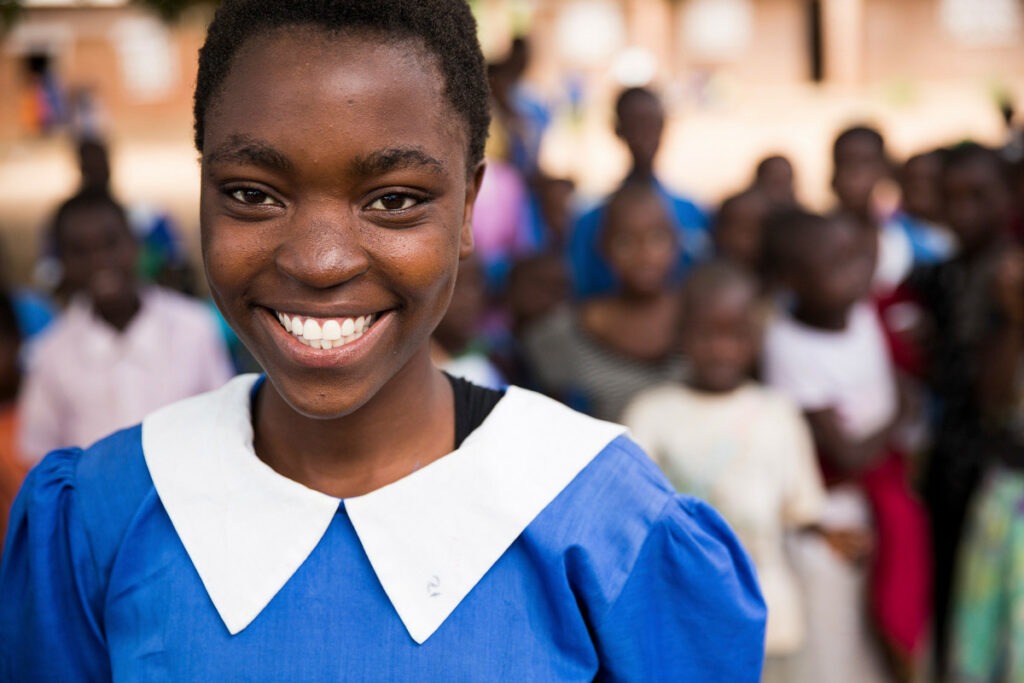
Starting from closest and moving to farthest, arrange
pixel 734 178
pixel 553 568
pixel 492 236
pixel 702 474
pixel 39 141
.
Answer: pixel 553 568 < pixel 702 474 < pixel 492 236 < pixel 734 178 < pixel 39 141

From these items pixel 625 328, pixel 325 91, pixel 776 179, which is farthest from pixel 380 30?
pixel 776 179

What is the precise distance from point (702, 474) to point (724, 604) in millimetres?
1567

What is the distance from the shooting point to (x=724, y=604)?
1.40m

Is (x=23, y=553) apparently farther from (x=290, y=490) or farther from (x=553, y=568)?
(x=553, y=568)

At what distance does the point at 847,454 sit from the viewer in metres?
3.24

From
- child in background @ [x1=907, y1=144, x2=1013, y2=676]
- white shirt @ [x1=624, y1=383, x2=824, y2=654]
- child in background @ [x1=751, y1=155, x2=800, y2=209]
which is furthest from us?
child in background @ [x1=751, y1=155, x2=800, y2=209]

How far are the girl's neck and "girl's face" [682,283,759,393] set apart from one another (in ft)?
5.48

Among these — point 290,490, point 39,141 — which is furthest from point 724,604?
point 39,141

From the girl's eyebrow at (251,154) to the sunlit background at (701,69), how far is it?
45.7 ft

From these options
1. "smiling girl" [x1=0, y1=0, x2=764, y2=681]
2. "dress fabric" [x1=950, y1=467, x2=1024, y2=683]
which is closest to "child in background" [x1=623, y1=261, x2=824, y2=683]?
"dress fabric" [x1=950, y1=467, x2=1024, y2=683]

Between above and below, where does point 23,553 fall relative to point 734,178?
above

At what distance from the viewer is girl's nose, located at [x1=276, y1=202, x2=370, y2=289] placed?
1232 mm

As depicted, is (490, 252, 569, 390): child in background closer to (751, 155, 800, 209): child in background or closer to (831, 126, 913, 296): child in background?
(751, 155, 800, 209): child in background

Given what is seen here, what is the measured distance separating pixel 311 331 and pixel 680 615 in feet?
1.80
